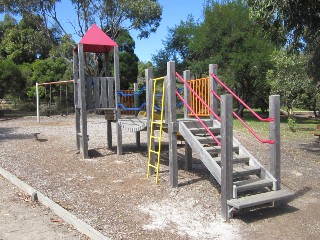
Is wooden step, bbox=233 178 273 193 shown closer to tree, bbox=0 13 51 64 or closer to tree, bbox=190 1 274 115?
tree, bbox=190 1 274 115

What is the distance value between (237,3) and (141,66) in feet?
148

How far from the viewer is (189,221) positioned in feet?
17.4

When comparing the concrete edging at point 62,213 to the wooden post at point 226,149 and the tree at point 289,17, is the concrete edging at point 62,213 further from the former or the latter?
the tree at point 289,17

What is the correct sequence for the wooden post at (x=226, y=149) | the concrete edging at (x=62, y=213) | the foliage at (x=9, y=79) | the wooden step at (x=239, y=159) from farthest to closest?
the foliage at (x=9, y=79) < the wooden step at (x=239, y=159) < the wooden post at (x=226, y=149) < the concrete edging at (x=62, y=213)

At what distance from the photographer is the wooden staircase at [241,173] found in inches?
214

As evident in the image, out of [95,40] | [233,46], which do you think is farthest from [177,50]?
[95,40]

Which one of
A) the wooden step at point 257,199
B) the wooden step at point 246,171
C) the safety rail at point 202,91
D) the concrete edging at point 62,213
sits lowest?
the concrete edging at point 62,213

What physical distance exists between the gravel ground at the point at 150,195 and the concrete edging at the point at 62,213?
22 centimetres

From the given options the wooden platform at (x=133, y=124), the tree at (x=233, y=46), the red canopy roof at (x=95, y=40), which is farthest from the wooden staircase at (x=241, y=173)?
the tree at (x=233, y=46)

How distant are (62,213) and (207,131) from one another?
2.99 meters

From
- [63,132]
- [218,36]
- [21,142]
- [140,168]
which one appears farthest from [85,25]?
[140,168]

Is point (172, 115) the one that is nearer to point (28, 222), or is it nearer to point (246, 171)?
point (246, 171)

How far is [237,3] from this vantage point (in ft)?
94.3

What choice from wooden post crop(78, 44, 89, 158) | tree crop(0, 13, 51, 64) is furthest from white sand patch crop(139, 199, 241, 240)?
tree crop(0, 13, 51, 64)
